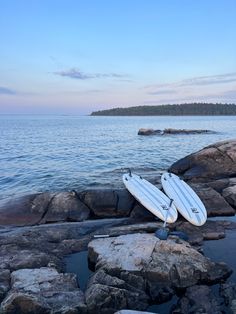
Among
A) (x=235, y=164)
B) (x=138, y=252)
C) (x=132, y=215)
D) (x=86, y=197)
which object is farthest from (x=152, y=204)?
A: (x=235, y=164)

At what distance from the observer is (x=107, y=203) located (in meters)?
13.0

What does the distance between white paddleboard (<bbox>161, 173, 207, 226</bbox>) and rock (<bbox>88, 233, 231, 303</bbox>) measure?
2663 mm

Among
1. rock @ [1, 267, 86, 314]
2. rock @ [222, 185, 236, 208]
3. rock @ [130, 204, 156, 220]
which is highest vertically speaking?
rock @ [1, 267, 86, 314]

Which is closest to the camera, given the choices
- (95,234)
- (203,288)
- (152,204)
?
(203,288)

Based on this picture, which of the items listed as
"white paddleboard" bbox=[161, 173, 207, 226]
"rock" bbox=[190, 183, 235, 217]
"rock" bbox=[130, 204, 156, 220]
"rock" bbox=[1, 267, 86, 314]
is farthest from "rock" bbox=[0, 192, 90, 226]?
"rock" bbox=[1, 267, 86, 314]

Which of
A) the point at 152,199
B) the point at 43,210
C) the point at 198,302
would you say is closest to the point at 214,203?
the point at 152,199

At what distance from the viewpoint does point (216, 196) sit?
13336 millimetres

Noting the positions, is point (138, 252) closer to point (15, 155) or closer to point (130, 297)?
point (130, 297)

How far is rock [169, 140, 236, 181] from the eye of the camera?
17969mm

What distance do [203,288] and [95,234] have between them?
153 inches

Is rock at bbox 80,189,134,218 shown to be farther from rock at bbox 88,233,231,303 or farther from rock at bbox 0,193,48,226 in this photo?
rock at bbox 88,233,231,303

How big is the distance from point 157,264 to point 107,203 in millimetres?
5531

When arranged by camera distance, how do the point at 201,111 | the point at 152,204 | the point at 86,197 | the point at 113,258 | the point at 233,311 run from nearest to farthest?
the point at 233,311, the point at 113,258, the point at 152,204, the point at 86,197, the point at 201,111

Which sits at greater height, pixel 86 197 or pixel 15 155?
pixel 86 197
